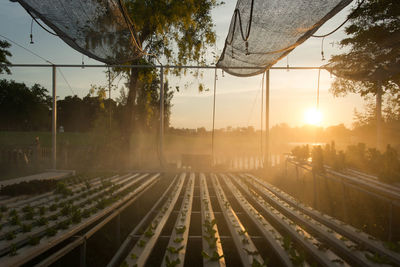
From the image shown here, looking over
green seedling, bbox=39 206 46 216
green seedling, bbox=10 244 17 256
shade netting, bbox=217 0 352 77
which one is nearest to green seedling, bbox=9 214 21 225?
green seedling, bbox=39 206 46 216

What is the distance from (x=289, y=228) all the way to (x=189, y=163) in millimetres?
7885

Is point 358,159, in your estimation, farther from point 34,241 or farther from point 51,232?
point 34,241

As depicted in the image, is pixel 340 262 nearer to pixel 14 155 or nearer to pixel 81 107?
pixel 14 155

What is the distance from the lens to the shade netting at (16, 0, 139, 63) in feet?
12.1

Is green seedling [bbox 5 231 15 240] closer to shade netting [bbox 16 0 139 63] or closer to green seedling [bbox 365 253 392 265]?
shade netting [bbox 16 0 139 63]

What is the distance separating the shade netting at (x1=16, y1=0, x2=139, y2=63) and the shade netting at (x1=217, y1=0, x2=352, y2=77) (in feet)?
5.69

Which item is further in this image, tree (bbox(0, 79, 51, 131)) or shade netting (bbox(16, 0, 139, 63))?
tree (bbox(0, 79, 51, 131))

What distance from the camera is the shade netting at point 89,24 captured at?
368cm

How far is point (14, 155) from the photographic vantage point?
40.1ft

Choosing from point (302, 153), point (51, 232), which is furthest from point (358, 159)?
point (51, 232)

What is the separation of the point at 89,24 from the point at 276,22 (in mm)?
2604

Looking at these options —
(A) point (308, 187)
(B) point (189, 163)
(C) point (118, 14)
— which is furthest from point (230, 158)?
(C) point (118, 14)

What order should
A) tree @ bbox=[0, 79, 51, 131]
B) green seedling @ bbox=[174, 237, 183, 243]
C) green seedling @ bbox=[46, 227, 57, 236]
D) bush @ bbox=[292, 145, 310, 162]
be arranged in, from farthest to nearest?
tree @ bbox=[0, 79, 51, 131] → bush @ bbox=[292, 145, 310, 162] → green seedling @ bbox=[174, 237, 183, 243] → green seedling @ bbox=[46, 227, 57, 236]

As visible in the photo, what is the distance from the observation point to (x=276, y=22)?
11.6 ft
